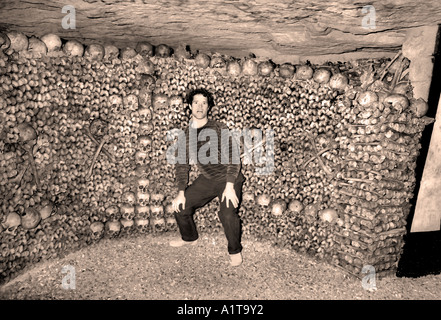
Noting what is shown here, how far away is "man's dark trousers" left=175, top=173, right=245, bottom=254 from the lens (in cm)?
358

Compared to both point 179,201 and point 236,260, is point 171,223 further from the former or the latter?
point 236,260

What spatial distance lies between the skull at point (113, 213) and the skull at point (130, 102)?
4.68 feet

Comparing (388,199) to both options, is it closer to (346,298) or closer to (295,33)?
(346,298)

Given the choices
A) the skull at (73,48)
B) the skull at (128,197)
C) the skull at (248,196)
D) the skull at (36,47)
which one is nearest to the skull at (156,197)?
the skull at (128,197)

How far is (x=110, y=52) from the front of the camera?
3.83 meters

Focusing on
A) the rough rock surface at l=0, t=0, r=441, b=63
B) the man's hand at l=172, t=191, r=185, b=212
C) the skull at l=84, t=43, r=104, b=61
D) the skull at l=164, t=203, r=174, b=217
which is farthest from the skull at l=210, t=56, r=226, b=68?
the skull at l=164, t=203, r=174, b=217

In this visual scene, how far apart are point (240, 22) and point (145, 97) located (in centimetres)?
163

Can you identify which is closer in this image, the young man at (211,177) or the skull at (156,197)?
the young man at (211,177)

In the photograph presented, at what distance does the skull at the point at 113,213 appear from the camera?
4219mm

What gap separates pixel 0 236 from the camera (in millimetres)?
3256

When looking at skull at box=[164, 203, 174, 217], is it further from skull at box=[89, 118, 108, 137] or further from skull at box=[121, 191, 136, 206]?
skull at box=[89, 118, 108, 137]
